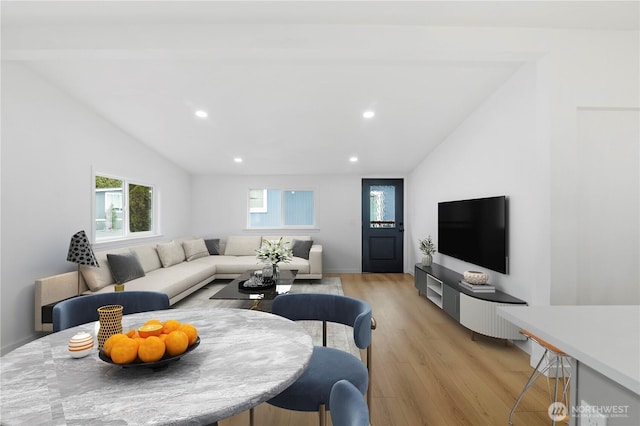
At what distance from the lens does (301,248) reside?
595 centimetres

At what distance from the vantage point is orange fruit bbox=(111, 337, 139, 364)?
2.91 ft

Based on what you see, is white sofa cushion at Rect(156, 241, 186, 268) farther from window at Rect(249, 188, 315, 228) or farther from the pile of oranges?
the pile of oranges

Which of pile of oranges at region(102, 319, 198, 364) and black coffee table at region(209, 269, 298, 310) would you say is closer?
pile of oranges at region(102, 319, 198, 364)

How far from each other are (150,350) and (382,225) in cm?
604

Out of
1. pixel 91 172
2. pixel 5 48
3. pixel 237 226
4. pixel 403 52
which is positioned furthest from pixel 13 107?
pixel 237 226

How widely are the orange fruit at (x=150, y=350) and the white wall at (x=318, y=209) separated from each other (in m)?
5.78

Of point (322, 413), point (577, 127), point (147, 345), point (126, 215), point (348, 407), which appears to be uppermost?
point (577, 127)

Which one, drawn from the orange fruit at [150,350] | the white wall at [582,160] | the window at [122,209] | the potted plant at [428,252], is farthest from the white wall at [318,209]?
the orange fruit at [150,350]

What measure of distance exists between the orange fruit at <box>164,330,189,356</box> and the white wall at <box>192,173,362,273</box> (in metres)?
5.74

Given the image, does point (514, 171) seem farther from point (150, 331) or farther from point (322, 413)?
point (150, 331)

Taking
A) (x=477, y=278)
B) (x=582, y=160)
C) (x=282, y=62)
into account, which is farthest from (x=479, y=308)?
(x=282, y=62)

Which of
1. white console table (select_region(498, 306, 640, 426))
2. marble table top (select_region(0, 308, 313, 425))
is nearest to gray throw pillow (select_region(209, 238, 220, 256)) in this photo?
marble table top (select_region(0, 308, 313, 425))

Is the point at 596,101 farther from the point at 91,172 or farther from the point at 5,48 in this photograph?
the point at 91,172

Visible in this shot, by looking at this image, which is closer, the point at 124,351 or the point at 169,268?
the point at 124,351
